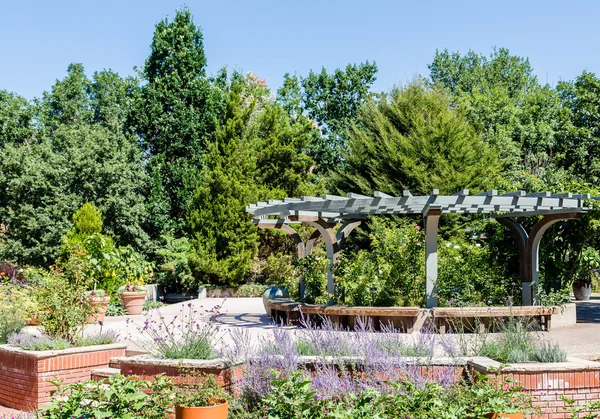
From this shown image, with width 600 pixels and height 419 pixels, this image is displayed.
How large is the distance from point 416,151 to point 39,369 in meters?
15.6

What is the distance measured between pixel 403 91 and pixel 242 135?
19.5 ft

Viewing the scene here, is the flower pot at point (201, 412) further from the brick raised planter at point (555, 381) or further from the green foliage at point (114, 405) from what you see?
the brick raised planter at point (555, 381)

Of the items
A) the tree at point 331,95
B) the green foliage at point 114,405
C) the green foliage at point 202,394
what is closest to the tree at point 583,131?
the tree at point 331,95

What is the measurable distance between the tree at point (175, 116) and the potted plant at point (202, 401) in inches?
773

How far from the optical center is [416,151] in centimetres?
2052

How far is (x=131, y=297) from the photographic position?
561 inches

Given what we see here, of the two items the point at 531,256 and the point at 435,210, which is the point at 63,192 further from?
the point at 531,256

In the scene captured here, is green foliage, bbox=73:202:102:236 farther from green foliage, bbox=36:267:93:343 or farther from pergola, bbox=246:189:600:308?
green foliage, bbox=36:267:93:343

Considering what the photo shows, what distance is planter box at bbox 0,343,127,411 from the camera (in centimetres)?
690

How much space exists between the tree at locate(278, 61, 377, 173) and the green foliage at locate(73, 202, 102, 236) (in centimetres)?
1298

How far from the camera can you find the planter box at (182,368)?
19.1 feet

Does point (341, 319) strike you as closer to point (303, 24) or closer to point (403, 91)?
point (303, 24)

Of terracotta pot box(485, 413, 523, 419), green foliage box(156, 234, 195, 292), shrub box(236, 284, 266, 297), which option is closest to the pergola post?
terracotta pot box(485, 413, 523, 419)

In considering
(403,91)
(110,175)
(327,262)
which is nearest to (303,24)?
(403,91)
